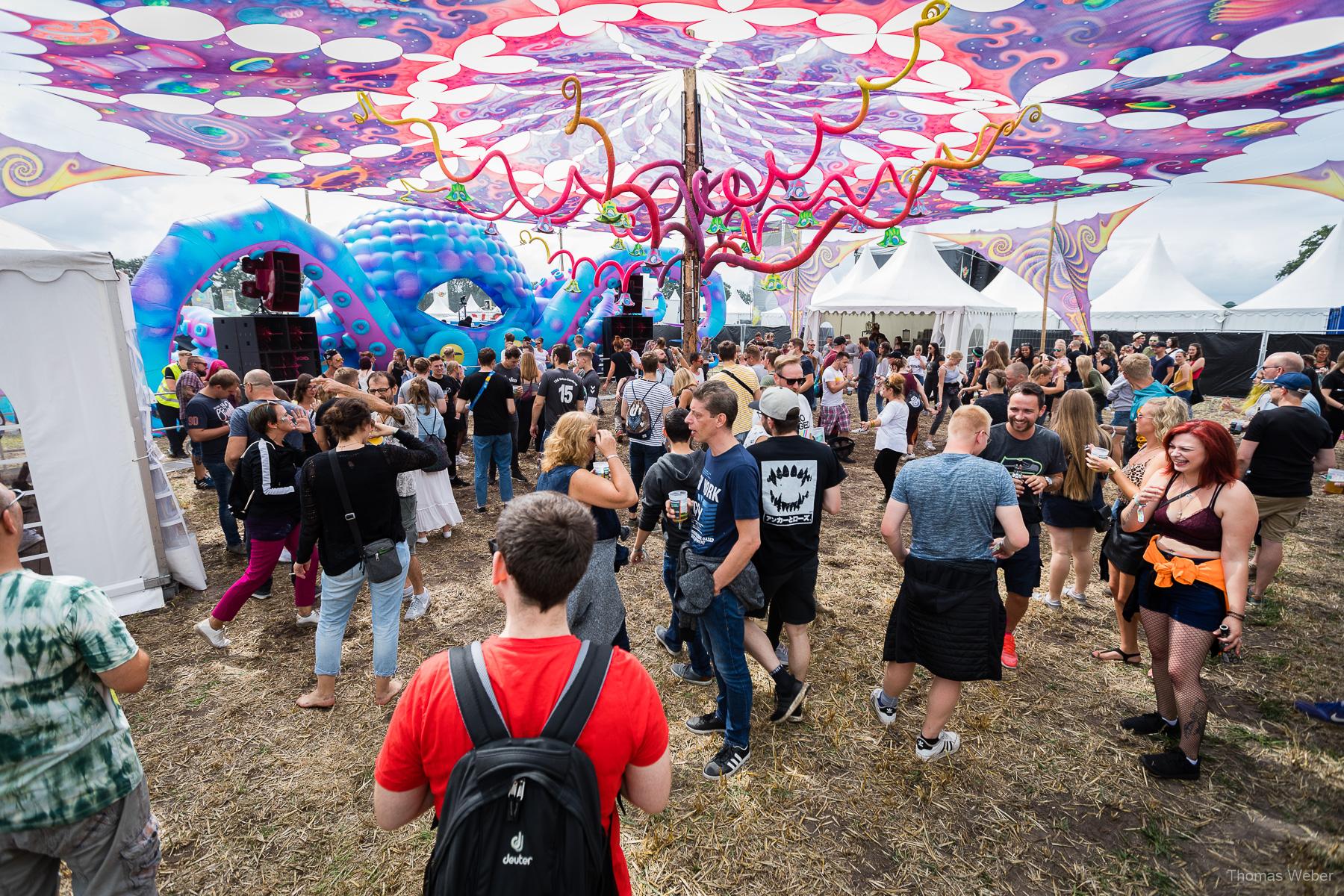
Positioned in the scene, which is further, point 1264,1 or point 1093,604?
point 1264,1

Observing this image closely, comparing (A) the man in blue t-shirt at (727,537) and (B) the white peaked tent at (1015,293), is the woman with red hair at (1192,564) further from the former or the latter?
(B) the white peaked tent at (1015,293)

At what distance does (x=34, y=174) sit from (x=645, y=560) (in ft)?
32.7

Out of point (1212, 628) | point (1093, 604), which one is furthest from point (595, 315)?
point (1212, 628)

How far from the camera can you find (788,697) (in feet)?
9.94

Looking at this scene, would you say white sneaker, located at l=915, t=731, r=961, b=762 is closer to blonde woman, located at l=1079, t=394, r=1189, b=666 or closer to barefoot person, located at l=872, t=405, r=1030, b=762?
barefoot person, located at l=872, t=405, r=1030, b=762

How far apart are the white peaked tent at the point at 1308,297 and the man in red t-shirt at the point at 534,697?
22905 millimetres

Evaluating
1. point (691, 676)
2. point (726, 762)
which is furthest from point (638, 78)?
point (726, 762)

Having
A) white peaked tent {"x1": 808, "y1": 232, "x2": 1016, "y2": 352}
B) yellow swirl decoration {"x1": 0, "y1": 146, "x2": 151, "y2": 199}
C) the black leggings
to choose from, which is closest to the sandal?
the black leggings

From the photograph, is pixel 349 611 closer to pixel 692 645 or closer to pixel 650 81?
pixel 692 645

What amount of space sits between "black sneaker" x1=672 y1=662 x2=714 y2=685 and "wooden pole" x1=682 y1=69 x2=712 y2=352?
232 inches

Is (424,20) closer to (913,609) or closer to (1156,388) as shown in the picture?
(913,609)

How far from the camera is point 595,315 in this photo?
17.7m

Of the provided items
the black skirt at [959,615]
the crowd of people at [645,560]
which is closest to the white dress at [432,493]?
the crowd of people at [645,560]

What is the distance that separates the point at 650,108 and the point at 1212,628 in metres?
10.1
